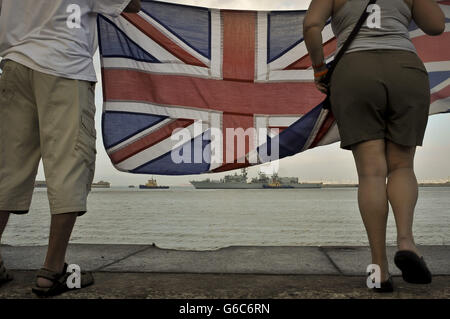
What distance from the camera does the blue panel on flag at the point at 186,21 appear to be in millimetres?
3453

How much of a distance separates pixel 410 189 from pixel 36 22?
1824mm

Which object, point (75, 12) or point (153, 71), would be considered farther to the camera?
point (153, 71)

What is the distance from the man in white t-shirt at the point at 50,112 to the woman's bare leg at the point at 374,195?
119cm

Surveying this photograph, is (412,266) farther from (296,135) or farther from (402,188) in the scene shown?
(296,135)

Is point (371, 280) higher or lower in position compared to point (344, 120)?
lower

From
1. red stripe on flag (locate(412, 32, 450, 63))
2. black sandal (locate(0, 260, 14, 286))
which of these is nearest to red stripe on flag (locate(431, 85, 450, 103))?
red stripe on flag (locate(412, 32, 450, 63))

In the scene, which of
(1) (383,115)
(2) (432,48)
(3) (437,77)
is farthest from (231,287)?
(2) (432,48)

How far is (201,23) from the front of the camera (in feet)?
11.5

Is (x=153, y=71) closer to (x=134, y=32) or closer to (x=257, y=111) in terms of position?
(x=134, y=32)

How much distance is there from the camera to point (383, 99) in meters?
1.76

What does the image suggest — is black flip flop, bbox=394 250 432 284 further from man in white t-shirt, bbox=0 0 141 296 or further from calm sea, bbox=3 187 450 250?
calm sea, bbox=3 187 450 250

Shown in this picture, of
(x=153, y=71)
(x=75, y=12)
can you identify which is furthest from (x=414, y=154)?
(x=153, y=71)

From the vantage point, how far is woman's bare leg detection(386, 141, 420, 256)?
1776 millimetres

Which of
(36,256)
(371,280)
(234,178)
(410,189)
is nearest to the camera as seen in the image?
(371,280)
